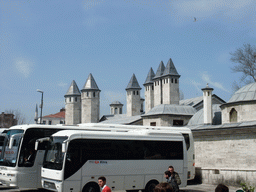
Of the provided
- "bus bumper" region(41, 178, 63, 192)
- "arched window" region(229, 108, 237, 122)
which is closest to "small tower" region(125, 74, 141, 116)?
"arched window" region(229, 108, 237, 122)

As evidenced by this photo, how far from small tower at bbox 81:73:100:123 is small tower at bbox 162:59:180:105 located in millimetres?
18827

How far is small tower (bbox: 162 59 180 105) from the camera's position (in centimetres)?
5075

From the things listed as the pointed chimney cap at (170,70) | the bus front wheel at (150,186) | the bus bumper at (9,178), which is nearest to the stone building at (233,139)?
the bus front wheel at (150,186)

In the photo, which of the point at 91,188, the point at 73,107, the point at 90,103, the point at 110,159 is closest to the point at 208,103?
the point at 110,159

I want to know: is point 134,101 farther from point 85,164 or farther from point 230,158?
point 85,164

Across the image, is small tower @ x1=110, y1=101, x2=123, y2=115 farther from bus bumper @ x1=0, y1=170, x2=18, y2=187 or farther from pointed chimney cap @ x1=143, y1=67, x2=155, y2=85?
bus bumper @ x1=0, y1=170, x2=18, y2=187

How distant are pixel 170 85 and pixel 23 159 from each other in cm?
3943

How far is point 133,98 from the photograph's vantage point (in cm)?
6400

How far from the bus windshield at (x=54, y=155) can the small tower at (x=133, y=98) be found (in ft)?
166

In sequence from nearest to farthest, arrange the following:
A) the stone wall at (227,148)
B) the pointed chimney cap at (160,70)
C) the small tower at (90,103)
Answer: the stone wall at (227,148) < the pointed chimney cap at (160,70) < the small tower at (90,103)

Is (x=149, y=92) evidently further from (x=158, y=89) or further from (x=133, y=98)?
(x=158, y=89)

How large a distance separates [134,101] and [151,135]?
49973 mm

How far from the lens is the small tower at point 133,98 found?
63250 millimetres

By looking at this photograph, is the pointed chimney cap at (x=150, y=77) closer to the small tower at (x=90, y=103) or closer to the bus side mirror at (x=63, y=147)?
the small tower at (x=90, y=103)
